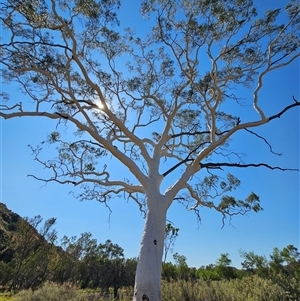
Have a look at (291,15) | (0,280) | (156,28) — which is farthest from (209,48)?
(0,280)

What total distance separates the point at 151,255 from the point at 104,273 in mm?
17988

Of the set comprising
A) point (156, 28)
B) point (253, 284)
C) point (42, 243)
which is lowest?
point (253, 284)

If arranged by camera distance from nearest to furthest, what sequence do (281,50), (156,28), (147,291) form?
(147,291)
(281,50)
(156,28)

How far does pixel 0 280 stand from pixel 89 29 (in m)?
18.7

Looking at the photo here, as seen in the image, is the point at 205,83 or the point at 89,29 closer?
the point at 89,29

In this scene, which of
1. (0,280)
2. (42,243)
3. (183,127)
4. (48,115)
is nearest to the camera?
(48,115)

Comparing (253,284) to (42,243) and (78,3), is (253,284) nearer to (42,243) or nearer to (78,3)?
(78,3)

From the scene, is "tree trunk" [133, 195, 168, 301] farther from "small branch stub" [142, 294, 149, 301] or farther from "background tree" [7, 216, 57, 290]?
"background tree" [7, 216, 57, 290]

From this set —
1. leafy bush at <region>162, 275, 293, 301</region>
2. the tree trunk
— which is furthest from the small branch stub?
leafy bush at <region>162, 275, 293, 301</region>

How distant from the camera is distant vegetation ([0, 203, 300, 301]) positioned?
6171 mm

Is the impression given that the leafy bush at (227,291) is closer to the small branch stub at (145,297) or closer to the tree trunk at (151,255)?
the tree trunk at (151,255)

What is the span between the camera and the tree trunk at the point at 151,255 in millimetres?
4012

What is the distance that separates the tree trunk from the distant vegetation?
2.21m

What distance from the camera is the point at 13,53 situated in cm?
655
